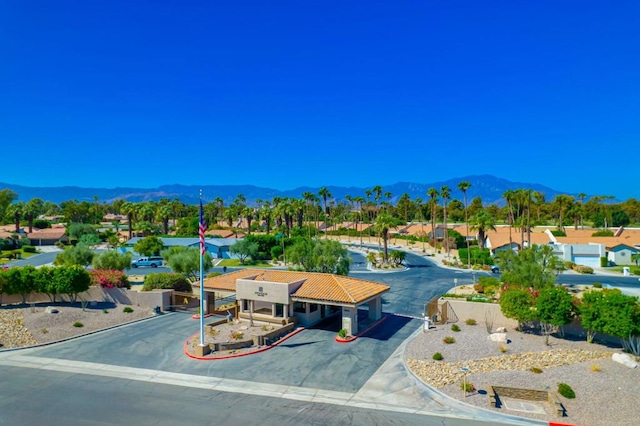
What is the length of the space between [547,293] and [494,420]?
13950mm

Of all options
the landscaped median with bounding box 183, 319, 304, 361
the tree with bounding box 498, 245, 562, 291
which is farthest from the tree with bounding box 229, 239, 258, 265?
the tree with bounding box 498, 245, 562, 291

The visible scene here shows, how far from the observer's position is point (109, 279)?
142ft

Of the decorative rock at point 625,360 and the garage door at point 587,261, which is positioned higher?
the garage door at point 587,261

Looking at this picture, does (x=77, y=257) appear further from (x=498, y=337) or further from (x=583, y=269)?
(x=583, y=269)

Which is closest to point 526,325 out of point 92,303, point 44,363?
point 44,363

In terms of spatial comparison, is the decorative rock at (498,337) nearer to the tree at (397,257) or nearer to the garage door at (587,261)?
the tree at (397,257)

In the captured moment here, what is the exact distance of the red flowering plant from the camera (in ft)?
141

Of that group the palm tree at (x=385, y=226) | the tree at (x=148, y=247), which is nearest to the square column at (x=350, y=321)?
the palm tree at (x=385, y=226)

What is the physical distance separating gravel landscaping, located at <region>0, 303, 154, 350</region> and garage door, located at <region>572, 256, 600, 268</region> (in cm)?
6544

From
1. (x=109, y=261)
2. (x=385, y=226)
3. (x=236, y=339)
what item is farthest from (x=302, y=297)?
(x=385, y=226)

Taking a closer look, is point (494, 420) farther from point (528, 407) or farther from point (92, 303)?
point (92, 303)

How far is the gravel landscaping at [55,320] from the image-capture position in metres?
32.2

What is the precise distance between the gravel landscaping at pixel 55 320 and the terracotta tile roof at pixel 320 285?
8.49 meters

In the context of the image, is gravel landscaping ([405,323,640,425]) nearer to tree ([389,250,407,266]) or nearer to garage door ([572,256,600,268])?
tree ([389,250,407,266])
